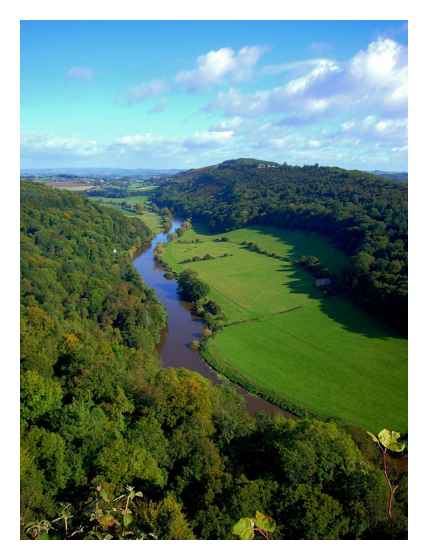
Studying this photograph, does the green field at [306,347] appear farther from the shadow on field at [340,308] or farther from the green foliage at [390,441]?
the green foliage at [390,441]

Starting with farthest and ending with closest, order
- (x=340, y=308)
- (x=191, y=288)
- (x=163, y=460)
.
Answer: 1. (x=191, y=288)
2. (x=340, y=308)
3. (x=163, y=460)

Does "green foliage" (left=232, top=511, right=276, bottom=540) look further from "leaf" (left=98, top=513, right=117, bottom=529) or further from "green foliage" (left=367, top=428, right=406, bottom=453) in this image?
"leaf" (left=98, top=513, right=117, bottom=529)

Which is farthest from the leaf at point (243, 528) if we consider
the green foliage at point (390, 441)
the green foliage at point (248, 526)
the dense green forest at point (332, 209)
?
the dense green forest at point (332, 209)

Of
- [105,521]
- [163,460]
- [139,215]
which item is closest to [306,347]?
[163,460]

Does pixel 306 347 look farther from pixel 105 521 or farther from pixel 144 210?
pixel 144 210

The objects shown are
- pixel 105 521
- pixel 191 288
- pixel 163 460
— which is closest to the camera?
pixel 105 521
